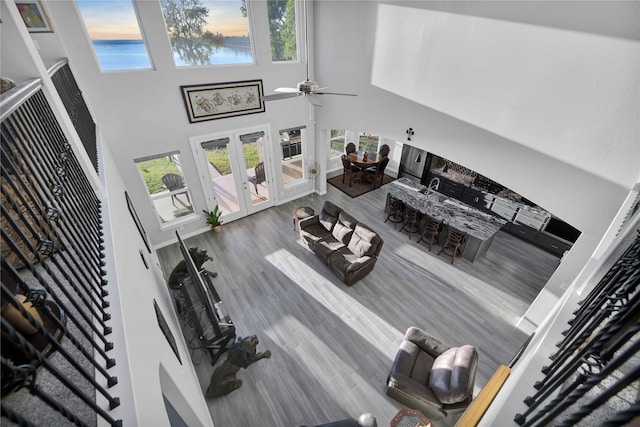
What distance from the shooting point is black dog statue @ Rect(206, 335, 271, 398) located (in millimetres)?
3475

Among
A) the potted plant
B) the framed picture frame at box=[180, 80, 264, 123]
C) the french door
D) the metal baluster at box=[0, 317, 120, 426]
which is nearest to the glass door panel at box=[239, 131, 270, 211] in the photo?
the french door

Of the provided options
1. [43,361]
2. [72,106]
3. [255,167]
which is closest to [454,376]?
[43,361]

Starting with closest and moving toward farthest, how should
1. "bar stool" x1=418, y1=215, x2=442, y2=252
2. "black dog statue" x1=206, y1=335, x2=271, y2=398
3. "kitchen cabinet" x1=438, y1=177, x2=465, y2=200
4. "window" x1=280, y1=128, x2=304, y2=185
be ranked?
"black dog statue" x1=206, y1=335, x2=271, y2=398 < "bar stool" x1=418, y1=215, x2=442, y2=252 < "window" x1=280, y1=128, x2=304, y2=185 < "kitchen cabinet" x1=438, y1=177, x2=465, y2=200

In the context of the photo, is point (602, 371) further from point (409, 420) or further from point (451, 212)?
point (451, 212)

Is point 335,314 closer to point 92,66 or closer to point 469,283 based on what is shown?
point 469,283

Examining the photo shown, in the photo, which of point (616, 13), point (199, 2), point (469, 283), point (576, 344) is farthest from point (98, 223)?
point (469, 283)

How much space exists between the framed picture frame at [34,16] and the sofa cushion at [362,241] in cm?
567

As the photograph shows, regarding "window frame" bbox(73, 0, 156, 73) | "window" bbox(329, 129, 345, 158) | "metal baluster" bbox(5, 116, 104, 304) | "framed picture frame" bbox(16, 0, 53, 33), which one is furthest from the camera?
"window" bbox(329, 129, 345, 158)

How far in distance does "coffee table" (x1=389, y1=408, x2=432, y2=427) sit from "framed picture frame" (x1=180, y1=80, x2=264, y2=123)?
5.55 meters

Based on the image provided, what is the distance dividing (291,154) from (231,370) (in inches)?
225

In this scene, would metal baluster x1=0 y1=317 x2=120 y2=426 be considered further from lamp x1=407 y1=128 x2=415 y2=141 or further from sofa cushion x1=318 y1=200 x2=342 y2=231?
lamp x1=407 y1=128 x2=415 y2=141

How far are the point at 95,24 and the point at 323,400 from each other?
6.60 m

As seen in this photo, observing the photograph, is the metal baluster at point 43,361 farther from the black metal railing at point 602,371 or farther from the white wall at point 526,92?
the white wall at point 526,92

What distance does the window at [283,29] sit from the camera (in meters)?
5.52
